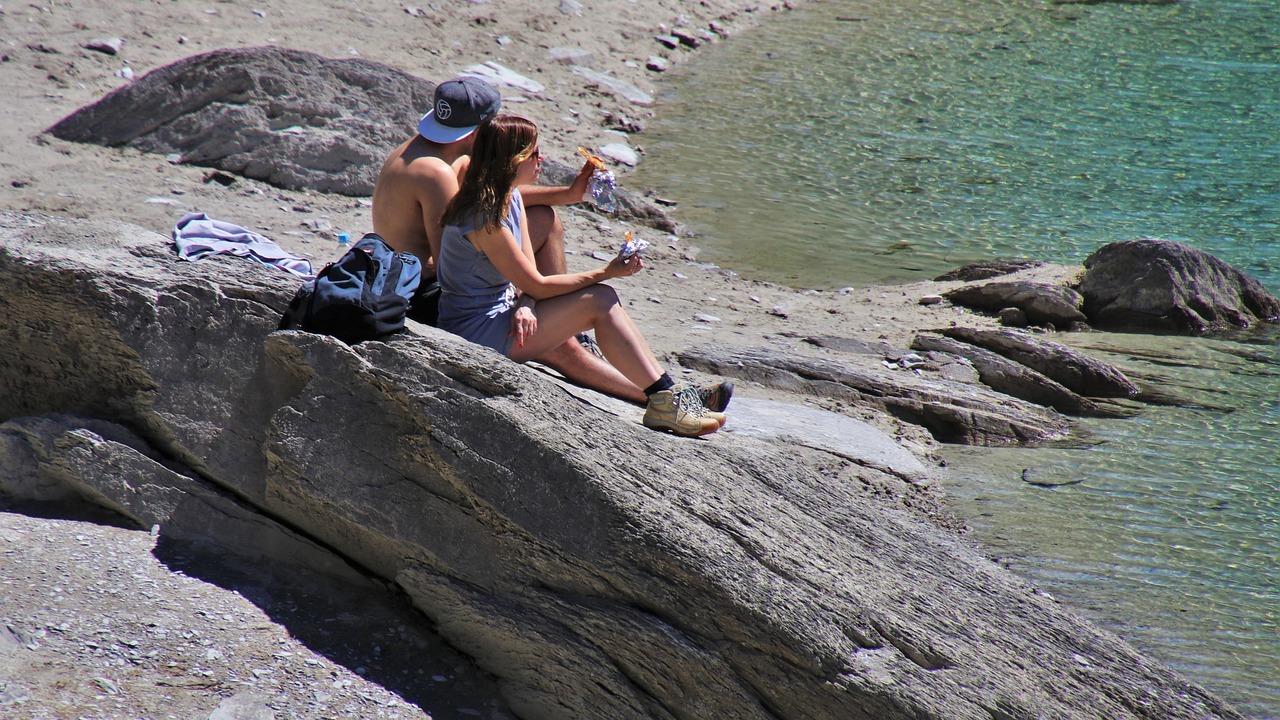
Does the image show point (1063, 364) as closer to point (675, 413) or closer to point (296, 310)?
point (675, 413)

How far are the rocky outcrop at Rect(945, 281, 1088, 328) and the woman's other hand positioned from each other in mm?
4893

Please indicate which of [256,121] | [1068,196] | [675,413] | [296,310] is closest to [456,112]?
[296,310]

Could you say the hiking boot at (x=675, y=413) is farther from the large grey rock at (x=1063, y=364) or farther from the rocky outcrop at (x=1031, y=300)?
the rocky outcrop at (x=1031, y=300)

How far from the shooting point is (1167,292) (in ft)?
25.8

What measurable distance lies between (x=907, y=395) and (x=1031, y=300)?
2.20 m

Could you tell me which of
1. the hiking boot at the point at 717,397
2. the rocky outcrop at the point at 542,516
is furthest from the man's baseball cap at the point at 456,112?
the hiking boot at the point at 717,397

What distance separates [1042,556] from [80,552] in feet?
13.4

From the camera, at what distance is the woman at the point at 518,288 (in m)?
4.05

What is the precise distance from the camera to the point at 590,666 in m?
3.38

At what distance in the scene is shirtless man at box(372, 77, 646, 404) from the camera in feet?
14.4

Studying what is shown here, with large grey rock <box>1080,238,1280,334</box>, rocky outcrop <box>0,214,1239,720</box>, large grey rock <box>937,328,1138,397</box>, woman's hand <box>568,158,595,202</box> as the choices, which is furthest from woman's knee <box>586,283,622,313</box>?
large grey rock <box>1080,238,1280,334</box>

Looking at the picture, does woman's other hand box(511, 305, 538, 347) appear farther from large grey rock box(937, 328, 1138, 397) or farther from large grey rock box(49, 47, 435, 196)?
large grey rock box(49, 47, 435, 196)

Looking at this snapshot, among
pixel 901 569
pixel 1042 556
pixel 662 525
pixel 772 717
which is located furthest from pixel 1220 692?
pixel 662 525

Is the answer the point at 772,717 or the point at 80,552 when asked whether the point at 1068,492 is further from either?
the point at 80,552
